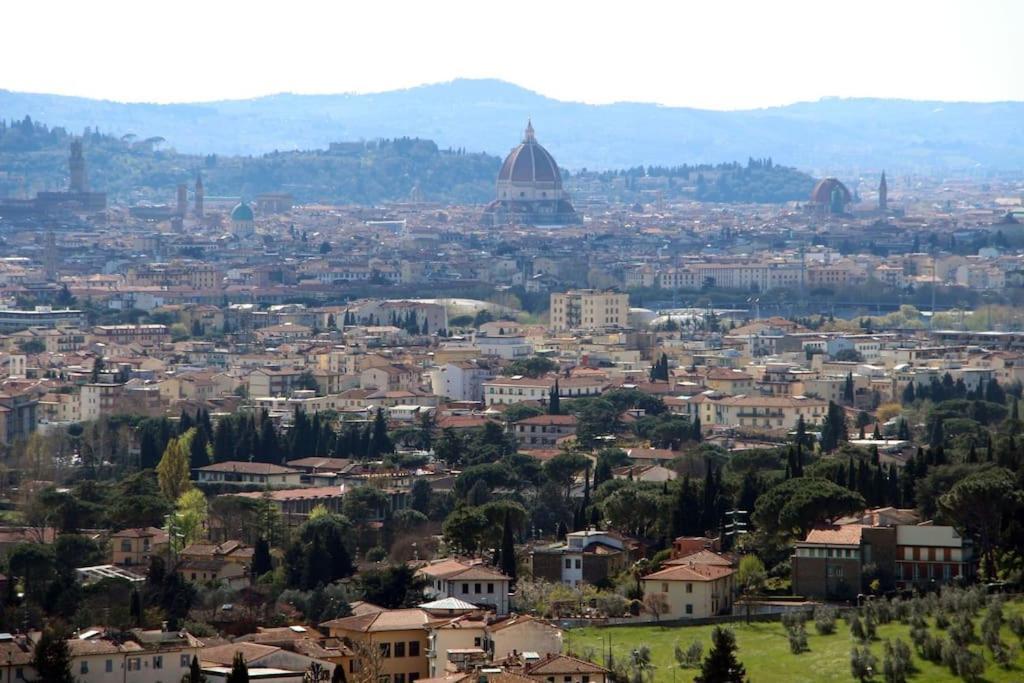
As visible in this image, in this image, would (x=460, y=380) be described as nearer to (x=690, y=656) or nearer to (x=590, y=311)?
(x=590, y=311)

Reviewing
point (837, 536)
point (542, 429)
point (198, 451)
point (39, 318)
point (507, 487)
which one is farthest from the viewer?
point (39, 318)

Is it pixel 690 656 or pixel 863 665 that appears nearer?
pixel 863 665

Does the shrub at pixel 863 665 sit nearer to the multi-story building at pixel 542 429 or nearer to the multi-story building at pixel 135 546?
the multi-story building at pixel 135 546

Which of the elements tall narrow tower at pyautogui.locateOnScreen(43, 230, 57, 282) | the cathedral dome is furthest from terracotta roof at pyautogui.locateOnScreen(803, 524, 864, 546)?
the cathedral dome

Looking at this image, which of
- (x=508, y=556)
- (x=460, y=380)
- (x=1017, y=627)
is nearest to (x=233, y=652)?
(x=508, y=556)

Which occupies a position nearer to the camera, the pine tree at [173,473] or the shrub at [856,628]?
the shrub at [856,628]

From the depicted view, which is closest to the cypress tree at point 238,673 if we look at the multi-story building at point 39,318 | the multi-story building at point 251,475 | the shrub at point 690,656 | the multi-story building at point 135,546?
the shrub at point 690,656

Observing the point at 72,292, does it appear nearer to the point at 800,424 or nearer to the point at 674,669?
the point at 800,424
